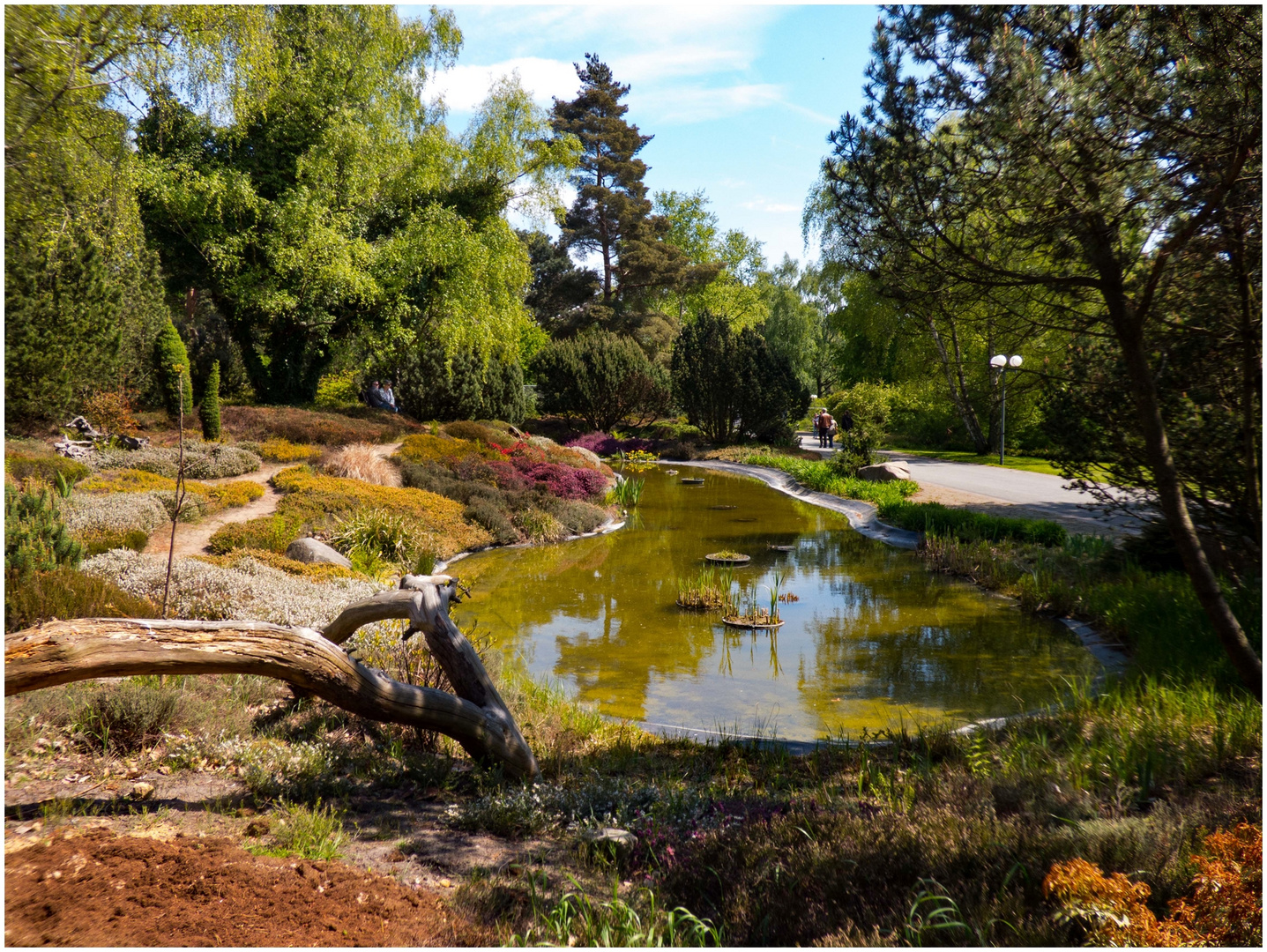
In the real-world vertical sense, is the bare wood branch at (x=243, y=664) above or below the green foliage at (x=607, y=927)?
above

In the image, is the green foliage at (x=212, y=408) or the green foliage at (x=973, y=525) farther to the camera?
the green foliage at (x=212, y=408)

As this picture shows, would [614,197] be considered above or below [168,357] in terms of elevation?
above

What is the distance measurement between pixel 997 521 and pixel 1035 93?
29.4ft

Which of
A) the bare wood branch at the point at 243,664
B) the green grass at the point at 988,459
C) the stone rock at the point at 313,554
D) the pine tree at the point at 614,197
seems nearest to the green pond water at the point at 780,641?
the stone rock at the point at 313,554

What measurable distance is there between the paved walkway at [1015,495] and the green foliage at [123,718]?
29.2 ft

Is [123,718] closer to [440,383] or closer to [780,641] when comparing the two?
[780,641]

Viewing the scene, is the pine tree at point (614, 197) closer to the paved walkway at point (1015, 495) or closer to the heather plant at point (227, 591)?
the paved walkway at point (1015, 495)

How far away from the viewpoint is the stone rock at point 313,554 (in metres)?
9.52

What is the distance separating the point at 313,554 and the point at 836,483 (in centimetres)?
1247

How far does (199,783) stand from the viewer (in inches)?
150

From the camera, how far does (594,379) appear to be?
1271 inches

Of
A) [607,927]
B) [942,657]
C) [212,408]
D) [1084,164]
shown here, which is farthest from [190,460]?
[1084,164]

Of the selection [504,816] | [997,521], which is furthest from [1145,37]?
[997,521]

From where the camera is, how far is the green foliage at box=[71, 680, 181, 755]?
13.5 ft
